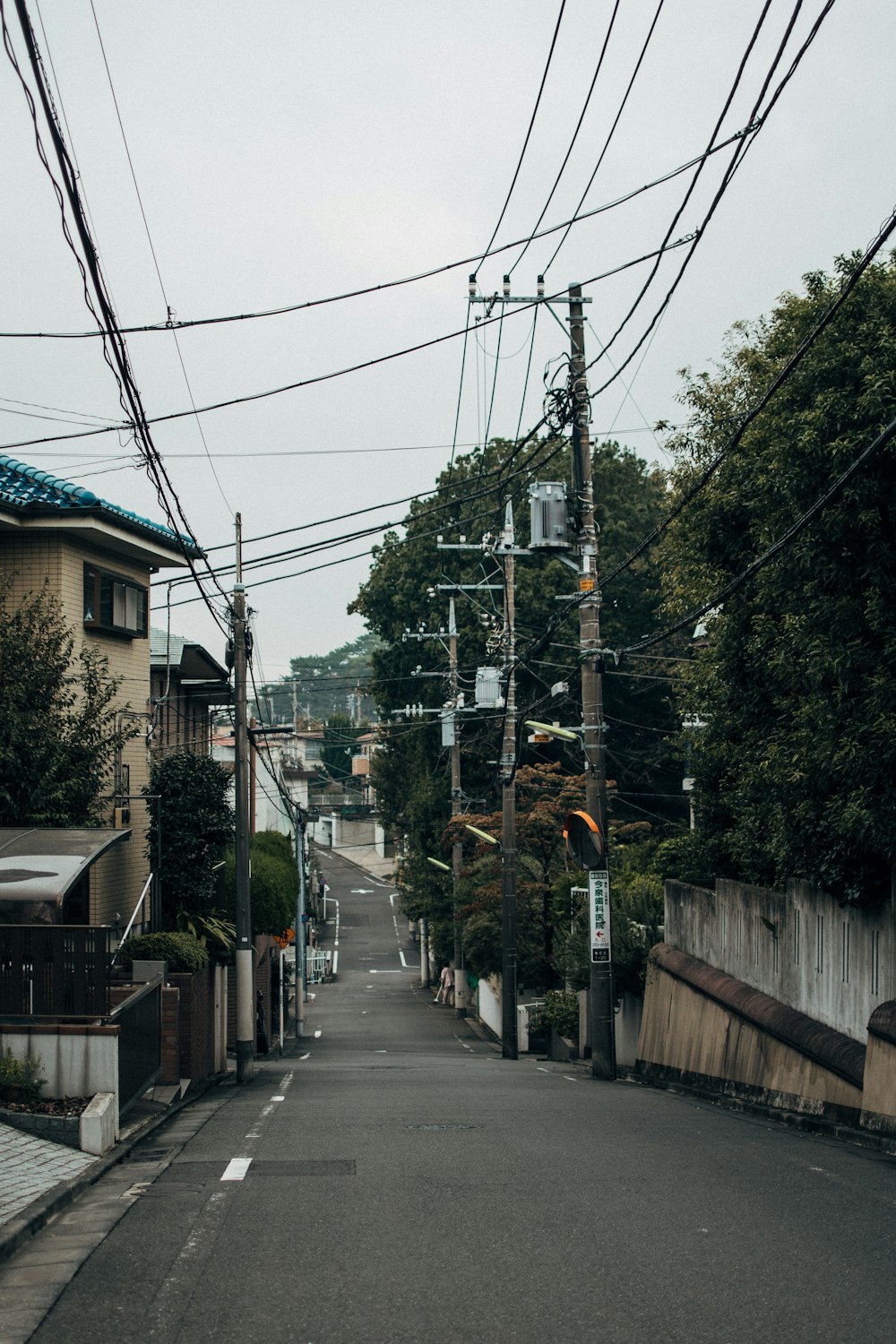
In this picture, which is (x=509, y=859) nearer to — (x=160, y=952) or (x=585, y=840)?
(x=585, y=840)

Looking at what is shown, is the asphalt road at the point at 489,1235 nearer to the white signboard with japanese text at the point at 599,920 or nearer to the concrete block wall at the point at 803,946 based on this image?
the concrete block wall at the point at 803,946

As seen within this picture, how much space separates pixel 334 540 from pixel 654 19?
10732mm

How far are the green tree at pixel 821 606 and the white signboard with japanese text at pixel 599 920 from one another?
396 centimetres

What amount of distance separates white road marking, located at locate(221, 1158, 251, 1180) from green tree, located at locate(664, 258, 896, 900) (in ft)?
21.1

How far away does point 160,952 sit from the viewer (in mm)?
21203

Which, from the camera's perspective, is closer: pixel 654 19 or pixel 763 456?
pixel 654 19

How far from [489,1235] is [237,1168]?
317cm

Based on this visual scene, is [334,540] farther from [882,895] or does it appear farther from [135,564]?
[882,895]

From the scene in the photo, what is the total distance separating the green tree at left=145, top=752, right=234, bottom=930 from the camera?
27516 millimetres

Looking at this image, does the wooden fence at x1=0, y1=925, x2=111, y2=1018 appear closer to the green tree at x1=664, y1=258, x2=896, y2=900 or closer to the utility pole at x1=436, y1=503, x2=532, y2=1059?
the green tree at x1=664, y1=258, x2=896, y2=900

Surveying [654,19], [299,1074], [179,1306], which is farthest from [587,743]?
A: [179,1306]

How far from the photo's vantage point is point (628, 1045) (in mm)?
28172

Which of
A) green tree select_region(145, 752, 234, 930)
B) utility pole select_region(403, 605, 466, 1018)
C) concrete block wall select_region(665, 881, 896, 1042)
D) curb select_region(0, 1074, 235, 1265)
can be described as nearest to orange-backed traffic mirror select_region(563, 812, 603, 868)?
concrete block wall select_region(665, 881, 896, 1042)

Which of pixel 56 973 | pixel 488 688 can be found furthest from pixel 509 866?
pixel 56 973
